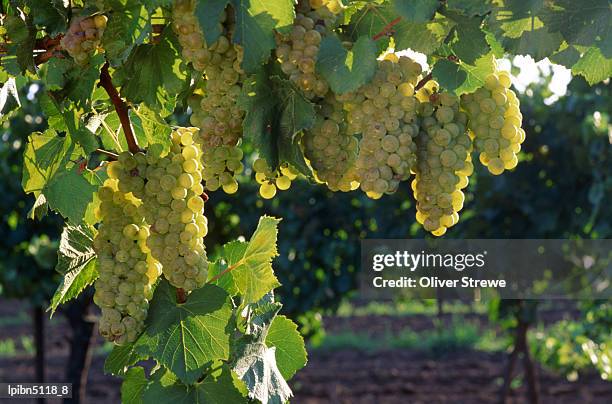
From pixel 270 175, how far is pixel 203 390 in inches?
19.9

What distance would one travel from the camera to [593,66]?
1438 mm

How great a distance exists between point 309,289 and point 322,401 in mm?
2144

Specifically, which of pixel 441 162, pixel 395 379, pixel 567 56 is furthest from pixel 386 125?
pixel 395 379

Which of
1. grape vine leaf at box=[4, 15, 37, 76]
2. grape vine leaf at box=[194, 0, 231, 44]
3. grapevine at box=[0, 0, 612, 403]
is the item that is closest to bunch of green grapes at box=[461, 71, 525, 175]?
grapevine at box=[0, 0, 612, 403]

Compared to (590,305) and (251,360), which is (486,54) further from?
(590,305)

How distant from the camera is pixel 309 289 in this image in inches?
277

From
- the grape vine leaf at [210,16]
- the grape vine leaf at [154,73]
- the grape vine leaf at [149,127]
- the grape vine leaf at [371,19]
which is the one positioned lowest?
the grape vine leaf at [149,127]

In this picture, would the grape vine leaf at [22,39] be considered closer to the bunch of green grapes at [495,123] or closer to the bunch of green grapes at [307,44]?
the bunch of green grapes at [307,44]

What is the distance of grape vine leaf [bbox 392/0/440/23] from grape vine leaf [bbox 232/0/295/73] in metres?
0.16

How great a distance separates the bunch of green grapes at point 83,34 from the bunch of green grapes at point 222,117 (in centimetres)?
22

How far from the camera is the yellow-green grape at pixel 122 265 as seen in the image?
1.63 m

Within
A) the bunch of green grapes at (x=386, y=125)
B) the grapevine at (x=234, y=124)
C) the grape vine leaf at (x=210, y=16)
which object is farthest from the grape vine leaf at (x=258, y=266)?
the grape vine leaf at (x=210, y=16)

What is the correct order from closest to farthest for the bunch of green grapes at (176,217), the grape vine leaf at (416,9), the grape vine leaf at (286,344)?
the grape vine leaf at (416,9) → the bunch of green grapes at (176,217) → the grape vine leaf at (286,344)

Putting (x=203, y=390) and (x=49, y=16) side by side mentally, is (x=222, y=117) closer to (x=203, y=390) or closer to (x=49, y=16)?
(x=49, y=16)
